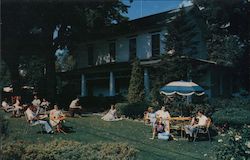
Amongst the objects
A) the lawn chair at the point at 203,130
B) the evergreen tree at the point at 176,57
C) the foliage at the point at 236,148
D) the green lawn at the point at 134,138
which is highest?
the evergreen tree at the point at 176,57

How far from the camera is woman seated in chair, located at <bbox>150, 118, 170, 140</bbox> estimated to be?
15.5m

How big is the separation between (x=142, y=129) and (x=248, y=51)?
1509 cm

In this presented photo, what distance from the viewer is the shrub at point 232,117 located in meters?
16.3

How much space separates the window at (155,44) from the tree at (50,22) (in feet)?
10.5

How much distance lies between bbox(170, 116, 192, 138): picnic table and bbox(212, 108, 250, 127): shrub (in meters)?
1.30

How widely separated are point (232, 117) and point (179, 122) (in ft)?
7.66

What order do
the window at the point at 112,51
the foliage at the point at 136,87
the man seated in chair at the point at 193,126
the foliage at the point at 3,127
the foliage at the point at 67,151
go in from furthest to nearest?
the window at the point at 112,51 < the foliage at the point at 136,87 < the man seated in chair at the point at 193,126 < the foliage at the point at 3,127 < the foliage at the point at 67,151

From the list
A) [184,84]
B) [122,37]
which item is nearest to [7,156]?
[184,84]

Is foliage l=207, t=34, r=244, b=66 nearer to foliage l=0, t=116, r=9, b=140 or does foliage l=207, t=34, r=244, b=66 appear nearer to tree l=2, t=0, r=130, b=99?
tree l=2, t=0, r=130, b=99

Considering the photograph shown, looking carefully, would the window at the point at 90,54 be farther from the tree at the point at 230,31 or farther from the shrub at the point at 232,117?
the shrub at the point at 232,117

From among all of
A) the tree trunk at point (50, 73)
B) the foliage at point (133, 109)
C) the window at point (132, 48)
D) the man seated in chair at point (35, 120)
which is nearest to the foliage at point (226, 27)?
the window at point (132, 48)

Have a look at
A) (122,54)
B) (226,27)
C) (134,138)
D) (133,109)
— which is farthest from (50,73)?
(134,138)

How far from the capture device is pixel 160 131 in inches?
622

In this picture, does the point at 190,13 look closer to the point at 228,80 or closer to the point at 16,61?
the point at 228,80
